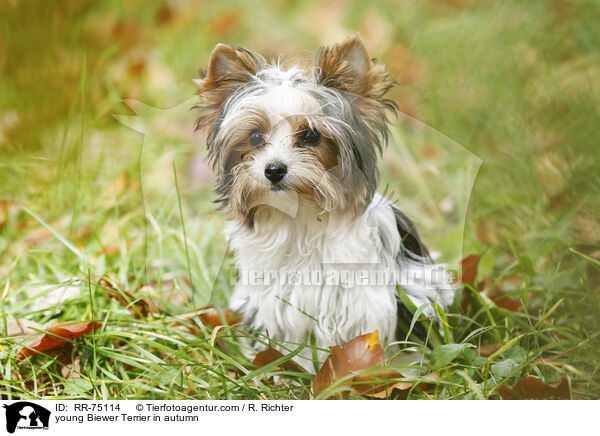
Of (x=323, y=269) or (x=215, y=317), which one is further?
(x=215, y=317)

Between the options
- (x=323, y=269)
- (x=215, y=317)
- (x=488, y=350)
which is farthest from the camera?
(x=215, y=317)

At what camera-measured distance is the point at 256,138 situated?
1.26 m

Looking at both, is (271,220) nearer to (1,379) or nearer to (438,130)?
(438,130)

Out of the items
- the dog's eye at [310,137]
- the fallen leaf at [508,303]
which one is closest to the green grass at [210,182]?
the fallen leaf at [508,303]

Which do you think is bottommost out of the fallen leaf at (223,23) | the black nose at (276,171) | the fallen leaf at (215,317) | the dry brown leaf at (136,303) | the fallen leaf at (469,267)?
the fallen leaf at (215,317)

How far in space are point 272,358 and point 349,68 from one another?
71 cm

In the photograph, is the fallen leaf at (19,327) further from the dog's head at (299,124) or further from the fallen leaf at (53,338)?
the dog's head at (299,124)

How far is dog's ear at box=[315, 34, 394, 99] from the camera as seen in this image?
1253 mm

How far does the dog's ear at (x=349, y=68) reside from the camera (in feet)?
4.11

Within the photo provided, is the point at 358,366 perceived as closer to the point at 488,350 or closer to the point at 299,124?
the point at 488,350

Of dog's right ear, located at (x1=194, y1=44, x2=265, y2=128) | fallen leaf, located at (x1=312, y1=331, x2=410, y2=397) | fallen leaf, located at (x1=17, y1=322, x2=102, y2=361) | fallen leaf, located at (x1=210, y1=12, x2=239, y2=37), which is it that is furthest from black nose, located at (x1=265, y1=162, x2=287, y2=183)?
fallen leaf, located at (x1=210, y1=12, x2=239, y2=37)

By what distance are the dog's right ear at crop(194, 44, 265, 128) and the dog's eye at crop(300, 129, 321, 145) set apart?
0.61 feet

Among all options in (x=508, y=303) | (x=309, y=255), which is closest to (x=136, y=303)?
(x=309, y=255)

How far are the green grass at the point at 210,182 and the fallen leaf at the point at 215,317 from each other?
1.6 inches
